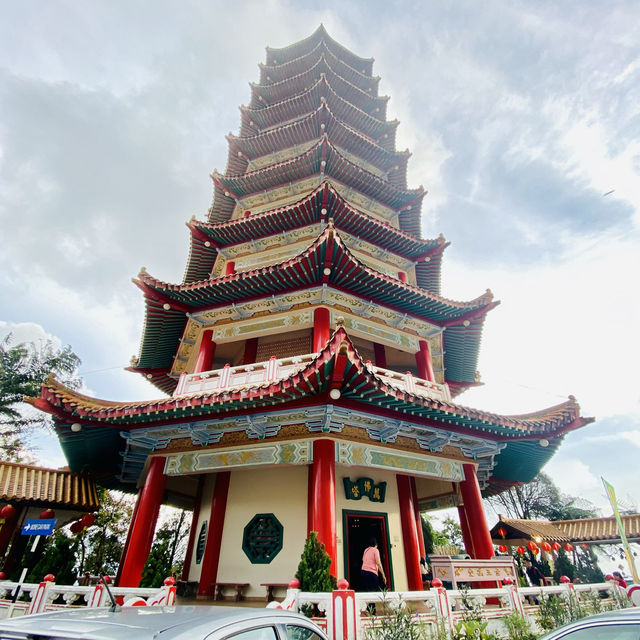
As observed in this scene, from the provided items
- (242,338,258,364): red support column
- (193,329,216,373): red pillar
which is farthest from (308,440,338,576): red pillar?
(193,329,216,373): red pillar

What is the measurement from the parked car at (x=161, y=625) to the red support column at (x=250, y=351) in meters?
8.80

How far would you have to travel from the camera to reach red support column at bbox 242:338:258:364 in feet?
38.8

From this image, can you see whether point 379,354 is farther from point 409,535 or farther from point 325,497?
point 325,497

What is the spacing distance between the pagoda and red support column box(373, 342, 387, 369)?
0.15 feet

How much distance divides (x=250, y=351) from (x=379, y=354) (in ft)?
13.2

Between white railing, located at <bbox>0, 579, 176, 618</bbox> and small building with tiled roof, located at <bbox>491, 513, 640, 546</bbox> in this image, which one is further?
small building with tiled roof, located at <bbox>491, 513, 640, 546</bbox>

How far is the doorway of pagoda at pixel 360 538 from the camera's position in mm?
8809

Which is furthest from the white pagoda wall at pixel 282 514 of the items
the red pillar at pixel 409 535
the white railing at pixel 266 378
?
the white railing at pixel 266 378

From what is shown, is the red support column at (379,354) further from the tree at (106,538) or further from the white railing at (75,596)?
the tree at (106,538)

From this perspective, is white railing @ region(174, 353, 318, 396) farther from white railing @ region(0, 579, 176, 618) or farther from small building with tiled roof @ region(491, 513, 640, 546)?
small building with tiled roof @ region(491, 513, 640, 546)

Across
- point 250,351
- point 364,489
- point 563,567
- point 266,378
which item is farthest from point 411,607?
point 563,567

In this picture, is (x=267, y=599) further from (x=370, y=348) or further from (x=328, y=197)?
(x=328, y=197)

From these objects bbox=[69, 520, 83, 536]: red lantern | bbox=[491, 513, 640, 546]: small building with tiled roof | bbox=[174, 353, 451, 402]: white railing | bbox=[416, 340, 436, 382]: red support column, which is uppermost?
bbox=[416, 340, 436, 382]: red support column

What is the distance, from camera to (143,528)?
325 inches
